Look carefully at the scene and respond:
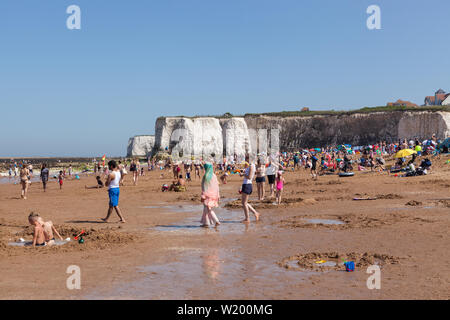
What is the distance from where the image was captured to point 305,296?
543 cm

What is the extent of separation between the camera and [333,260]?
24.4 feet

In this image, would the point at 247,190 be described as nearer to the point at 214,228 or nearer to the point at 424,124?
the point at 214,228

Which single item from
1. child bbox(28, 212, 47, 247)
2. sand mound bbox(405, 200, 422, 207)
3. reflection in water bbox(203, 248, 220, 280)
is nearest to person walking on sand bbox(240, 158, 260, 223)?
reflection in water bbox(203, 248, 220, 280)

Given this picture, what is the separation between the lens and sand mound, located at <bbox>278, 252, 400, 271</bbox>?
22.8ft

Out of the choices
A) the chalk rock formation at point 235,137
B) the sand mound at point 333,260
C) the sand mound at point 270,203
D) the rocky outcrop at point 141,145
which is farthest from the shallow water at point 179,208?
the rocky outcrop at point 141,145

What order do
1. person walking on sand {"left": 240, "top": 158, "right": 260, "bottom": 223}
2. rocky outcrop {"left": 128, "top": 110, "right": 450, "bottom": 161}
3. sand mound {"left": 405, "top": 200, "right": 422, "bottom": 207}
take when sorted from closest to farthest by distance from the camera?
person walking on sand {"left": 240, "top": 158, "right": 260, "bottom": 223}
sand mound {"left": 405, "top": 200, "right": 422, "bottom": 207}
rocky outcrop {"left": 128, "top": 110, "right": 450, "bottom": 161}

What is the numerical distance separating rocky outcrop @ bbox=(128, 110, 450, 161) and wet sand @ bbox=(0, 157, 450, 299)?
57.4 meters

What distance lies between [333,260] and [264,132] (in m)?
73.8

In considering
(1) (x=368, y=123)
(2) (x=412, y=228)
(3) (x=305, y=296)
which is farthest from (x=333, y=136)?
(3) (x=305, y=296)

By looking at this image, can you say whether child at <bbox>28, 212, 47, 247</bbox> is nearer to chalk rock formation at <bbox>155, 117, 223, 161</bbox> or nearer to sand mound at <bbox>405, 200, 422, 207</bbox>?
sand mound at <bbox>405, 200, 422, 207</bbox>

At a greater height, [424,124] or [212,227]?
[424,124]

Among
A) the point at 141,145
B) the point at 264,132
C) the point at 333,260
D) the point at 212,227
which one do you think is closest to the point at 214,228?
the point at 212,227
